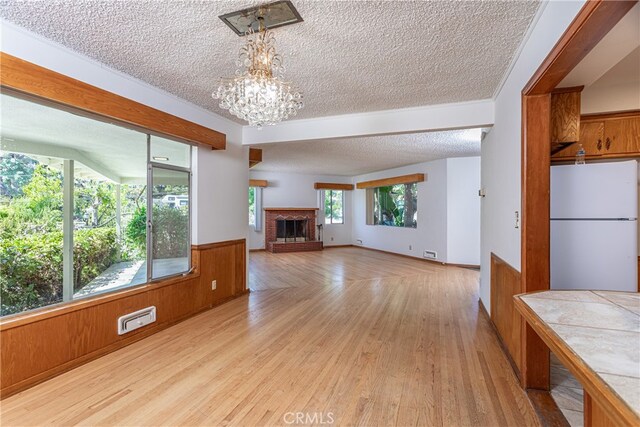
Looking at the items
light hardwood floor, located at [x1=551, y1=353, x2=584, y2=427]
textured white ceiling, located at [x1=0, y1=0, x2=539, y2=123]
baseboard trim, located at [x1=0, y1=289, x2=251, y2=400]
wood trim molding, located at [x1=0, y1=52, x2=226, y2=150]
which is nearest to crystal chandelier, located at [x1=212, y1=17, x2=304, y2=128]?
textured white ceiling, located at [x1=0, y1=0, x2=539, y2=123]

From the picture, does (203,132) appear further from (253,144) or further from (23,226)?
(23,226)

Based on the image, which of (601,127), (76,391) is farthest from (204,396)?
(601,127)

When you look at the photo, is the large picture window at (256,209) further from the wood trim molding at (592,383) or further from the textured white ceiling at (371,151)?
the wood trim molding at (592,383)

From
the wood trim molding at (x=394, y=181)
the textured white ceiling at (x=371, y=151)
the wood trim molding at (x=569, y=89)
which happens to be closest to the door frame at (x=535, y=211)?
the wood trim molding at (x=569, y=89)

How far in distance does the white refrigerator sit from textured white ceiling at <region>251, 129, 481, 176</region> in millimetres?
2328

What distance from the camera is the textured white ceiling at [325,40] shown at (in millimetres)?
1820

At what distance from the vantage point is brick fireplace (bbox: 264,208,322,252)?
9031mm

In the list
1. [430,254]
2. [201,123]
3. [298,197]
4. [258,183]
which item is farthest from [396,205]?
[201,123]

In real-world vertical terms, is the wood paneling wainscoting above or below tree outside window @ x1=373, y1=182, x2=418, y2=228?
below

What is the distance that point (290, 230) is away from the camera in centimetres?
934

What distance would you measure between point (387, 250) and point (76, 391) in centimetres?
753

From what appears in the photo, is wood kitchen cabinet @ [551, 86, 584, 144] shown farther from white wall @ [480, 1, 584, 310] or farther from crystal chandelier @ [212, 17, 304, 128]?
crystal chandelier @ [212, 17, 304, 128]

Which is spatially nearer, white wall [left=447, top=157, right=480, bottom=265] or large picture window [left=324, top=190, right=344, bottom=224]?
white wall [left=447, top=157, right=480, bottom=265]

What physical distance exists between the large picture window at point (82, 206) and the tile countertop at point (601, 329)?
10.6ft
